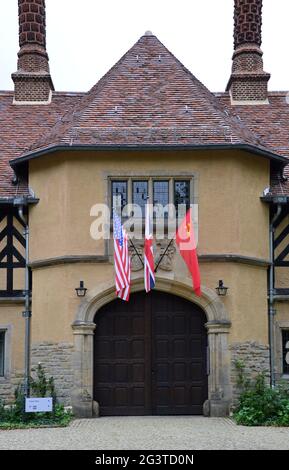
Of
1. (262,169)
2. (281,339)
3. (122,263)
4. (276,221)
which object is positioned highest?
(262,169)

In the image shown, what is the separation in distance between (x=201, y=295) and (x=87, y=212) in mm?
2810

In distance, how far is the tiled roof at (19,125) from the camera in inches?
695

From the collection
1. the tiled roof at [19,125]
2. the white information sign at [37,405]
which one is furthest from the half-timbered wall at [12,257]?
the white information sign at [37,405]

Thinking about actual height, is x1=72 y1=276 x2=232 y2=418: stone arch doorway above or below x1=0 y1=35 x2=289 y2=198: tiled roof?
below

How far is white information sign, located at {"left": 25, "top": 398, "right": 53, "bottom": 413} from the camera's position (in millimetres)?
14422

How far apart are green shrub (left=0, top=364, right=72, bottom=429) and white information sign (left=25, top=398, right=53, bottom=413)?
0.60 feet

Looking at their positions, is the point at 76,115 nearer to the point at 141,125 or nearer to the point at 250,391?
the point at 141,125

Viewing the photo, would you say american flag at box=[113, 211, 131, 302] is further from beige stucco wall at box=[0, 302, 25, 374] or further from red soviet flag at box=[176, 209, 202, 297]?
beige stucco wall at box=[0, 302, 25, 374]

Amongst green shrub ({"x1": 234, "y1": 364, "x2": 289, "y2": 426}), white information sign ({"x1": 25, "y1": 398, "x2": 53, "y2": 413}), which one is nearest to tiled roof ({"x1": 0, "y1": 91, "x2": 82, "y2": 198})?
white information sign ({"x1": 25, "y1": 398, "x2": 53, "y2": 413})

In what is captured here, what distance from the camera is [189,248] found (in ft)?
50.7

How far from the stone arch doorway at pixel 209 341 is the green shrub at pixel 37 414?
1.57 ft

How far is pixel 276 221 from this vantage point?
17172mm

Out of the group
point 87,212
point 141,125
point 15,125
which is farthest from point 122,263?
point 15,125

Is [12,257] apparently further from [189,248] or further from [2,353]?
[189,248]
